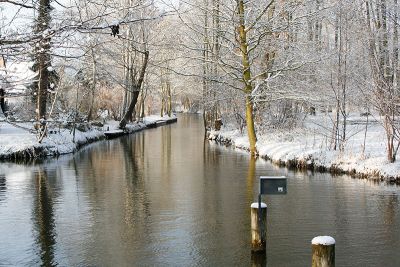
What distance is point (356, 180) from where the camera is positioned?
53.5ft

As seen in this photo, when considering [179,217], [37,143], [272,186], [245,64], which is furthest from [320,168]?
[37,143]

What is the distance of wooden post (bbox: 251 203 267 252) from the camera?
8.23m

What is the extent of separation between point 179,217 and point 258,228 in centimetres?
345

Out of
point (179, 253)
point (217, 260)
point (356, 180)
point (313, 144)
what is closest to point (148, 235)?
point (179, 253)

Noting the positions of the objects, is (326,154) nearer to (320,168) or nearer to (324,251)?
(320,168)

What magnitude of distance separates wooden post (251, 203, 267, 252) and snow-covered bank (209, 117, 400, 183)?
339 inches

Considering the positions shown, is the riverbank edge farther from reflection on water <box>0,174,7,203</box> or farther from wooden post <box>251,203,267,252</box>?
reflection on water <box>0,174,7,203</box>

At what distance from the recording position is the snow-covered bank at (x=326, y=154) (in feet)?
54.7

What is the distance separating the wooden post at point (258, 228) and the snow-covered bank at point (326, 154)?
8606mm

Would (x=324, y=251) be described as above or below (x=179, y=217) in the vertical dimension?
above

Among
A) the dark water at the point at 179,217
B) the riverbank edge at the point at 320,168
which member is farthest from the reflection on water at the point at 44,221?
Answer: the riverbank edge at the point at 320,168

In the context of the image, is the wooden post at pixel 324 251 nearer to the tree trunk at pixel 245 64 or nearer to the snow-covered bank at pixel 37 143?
the tree trunk at pixel 245 64

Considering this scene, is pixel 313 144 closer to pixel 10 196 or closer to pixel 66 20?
pixel 10 196

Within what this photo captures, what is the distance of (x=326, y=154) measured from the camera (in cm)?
1927
